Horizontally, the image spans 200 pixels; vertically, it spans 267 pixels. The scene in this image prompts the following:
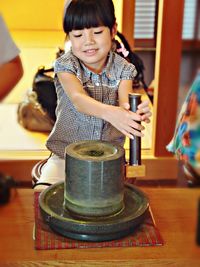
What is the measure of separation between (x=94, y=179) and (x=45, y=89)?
129 cm

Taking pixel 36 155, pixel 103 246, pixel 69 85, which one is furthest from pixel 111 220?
pixel 36 155

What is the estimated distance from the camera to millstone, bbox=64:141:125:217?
0.78m

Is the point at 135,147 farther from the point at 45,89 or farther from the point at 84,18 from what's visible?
the point at 45,89

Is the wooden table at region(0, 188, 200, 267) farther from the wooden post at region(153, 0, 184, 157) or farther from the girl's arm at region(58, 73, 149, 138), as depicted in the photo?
the wooden post at region(153, 0, 184, 157)

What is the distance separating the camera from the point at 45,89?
6.67 feet

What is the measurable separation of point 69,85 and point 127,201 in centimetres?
36

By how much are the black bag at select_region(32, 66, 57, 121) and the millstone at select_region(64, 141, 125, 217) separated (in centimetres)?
117

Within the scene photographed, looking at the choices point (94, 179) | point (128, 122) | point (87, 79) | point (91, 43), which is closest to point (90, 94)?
point (87, 79)

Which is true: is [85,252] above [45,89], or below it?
above

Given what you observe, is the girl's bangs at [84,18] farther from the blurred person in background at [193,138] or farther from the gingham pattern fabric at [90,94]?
the blurred person in background at [193,138]

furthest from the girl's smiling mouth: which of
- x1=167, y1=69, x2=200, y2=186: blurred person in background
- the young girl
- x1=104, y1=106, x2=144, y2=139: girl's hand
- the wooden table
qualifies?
x1=167, y1=69, x2=200, y2=186: blurred person in background

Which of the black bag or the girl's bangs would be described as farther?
Answer: the black bag

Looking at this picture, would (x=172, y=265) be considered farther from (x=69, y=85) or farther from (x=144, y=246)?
(x=69, y=85)

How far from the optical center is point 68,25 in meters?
1.08
